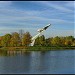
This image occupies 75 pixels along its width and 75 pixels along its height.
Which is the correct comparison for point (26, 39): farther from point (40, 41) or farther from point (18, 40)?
point (40, 41)

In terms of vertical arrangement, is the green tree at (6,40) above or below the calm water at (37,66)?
Result: above

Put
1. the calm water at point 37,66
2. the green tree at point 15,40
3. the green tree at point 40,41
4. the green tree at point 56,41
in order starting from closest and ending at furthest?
the calm water at point 37,66 → the green tree at point 15,40 → the green tree at point 40,41 → the green tree at point 56,41

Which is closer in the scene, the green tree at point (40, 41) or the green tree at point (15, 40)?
the green tree at point (15, 40)

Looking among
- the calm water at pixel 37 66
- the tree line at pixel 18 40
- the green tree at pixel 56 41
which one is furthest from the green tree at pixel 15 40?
the calm water at pixel 37 66

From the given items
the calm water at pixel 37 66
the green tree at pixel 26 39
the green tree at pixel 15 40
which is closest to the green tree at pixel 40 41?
the green tree at pixel 26 39

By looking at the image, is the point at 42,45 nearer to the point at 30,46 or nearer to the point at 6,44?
the point at 30,46

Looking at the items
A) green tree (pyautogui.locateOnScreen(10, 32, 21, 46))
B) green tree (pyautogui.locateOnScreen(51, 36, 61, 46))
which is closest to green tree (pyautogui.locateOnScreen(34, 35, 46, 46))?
green tree (pyautogui.locateOnScreen(51, 36, 61, 46))

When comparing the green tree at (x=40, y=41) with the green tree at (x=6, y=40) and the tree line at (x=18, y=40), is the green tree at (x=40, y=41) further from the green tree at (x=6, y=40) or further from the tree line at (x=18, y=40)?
the green tree at (x=6, y=40)

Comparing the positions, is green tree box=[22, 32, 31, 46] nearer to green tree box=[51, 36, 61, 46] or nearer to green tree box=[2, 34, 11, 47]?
green tree box=[2, 34, 11, 47]

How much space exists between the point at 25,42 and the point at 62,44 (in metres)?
8.08

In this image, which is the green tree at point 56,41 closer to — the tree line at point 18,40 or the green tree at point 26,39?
the tree line at point 18,40

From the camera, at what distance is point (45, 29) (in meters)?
36.5

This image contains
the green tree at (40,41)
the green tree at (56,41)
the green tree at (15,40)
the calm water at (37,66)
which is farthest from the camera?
the green tree at (56,41)

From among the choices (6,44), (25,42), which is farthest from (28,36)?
(6,44)
